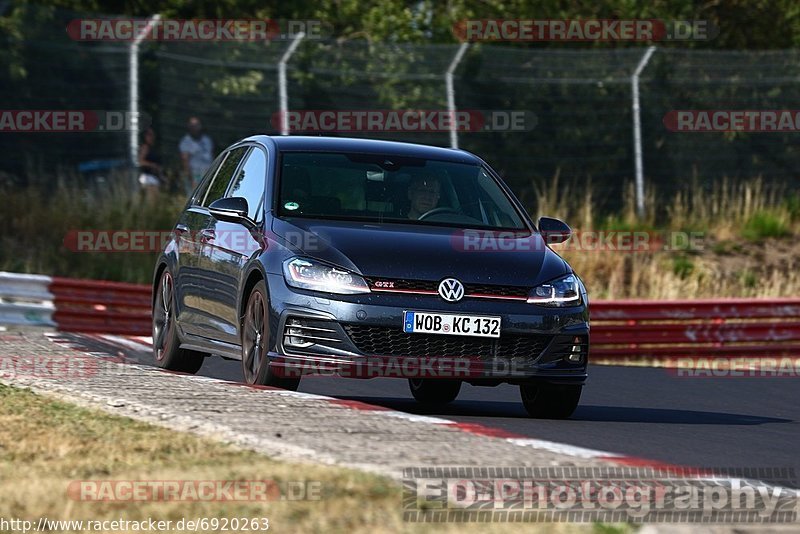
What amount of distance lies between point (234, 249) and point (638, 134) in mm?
13599

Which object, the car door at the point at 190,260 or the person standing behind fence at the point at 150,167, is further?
the person standing behind fence at the point at 150,167

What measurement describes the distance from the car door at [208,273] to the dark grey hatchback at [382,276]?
2cm

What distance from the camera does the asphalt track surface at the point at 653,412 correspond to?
29.8 ft

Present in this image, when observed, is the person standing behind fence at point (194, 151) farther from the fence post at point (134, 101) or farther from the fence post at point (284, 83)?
the fence post at point (284, 83)

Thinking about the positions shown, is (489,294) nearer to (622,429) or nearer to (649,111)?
(622,429)

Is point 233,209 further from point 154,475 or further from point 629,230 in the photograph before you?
point 629,230

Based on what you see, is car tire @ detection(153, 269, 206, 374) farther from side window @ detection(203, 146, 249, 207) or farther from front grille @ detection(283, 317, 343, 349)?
front grille @ detection(283, 317, 343, 349)

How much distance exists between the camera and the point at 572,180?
76.9 feet

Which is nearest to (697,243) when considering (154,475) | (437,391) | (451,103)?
(451,103)

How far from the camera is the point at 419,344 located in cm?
951

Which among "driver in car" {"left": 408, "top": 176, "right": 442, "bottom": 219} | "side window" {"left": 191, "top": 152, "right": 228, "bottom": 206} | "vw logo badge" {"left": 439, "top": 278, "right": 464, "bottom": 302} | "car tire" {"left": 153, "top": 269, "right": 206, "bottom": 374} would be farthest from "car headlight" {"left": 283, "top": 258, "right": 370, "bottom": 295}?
"side window" {"left": 191, "top": 152, "right": 228, "bottom": 206}

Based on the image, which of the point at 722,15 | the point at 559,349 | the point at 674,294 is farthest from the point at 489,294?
the point at 722,15

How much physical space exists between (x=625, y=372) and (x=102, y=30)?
9035 millimetres

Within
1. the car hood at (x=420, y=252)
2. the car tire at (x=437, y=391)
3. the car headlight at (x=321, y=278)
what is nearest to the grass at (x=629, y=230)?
the car tire at (x=437, y=391)
